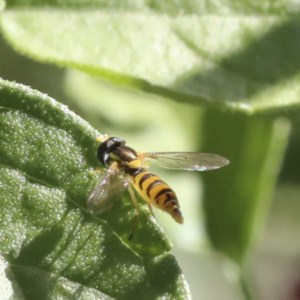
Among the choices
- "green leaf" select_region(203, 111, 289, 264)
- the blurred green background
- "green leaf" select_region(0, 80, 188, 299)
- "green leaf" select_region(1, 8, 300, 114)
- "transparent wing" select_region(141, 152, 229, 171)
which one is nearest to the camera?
"green leaf" select_region(0, 80, 188, 299)

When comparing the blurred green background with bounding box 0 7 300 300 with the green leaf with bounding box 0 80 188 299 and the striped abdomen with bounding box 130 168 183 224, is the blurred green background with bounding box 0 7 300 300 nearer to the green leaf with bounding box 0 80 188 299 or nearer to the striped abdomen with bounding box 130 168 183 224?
the striped abdomen with bounding box 130 168 183 224

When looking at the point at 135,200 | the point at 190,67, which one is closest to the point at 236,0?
the point at 190,67

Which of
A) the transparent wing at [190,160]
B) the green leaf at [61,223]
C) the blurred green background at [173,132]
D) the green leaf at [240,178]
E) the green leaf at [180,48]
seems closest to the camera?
the green leaf at [61,223]

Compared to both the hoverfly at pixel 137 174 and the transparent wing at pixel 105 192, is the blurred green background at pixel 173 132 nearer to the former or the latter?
the hoverfly at pixel 137 174

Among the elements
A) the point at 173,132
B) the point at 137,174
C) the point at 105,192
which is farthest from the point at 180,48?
the point at 173,132

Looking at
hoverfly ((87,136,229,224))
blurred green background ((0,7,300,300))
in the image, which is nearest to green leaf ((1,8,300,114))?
hoverfly ((87,136,229,224))

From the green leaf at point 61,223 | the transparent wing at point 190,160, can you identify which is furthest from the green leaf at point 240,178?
the green leaf at point 61,223
